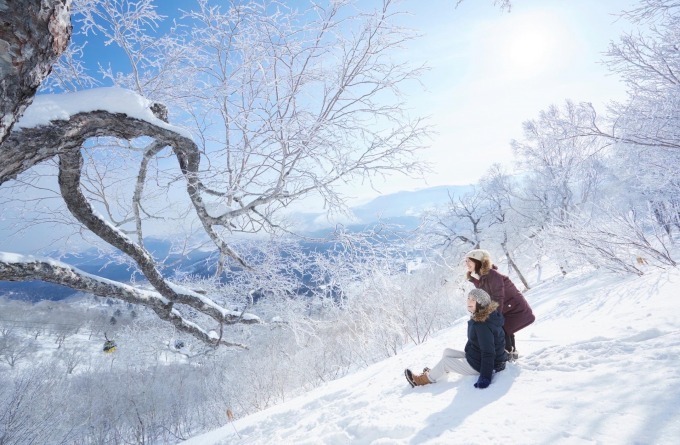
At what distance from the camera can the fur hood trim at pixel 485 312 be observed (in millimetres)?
2912

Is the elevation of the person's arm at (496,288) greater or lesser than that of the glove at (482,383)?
greater

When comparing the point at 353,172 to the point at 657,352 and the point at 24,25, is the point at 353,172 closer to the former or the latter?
the point at 24,25

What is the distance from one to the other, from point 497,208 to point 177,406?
2938 centimetres

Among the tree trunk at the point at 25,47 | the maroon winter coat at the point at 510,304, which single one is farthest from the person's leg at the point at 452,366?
the tree trunk at the point at 25,47

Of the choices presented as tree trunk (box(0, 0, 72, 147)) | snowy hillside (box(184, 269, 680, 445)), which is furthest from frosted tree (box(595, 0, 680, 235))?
tree trunk (box(0, 0, 72, 147))

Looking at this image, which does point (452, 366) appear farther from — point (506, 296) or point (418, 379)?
point (506, 296)

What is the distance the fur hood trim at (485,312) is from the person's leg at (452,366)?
50 centimetres

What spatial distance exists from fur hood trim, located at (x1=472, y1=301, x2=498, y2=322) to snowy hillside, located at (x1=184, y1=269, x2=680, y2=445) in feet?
1.83

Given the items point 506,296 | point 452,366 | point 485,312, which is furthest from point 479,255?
point 452,366

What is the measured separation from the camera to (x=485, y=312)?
292 cm

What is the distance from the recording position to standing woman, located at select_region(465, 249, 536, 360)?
3281 millimetres

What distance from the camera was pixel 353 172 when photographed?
310cm

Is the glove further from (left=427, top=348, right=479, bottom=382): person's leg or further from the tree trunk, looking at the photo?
the tree trunk

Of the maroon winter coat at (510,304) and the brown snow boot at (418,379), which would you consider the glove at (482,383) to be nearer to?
the brown snow boot at (418,379)
